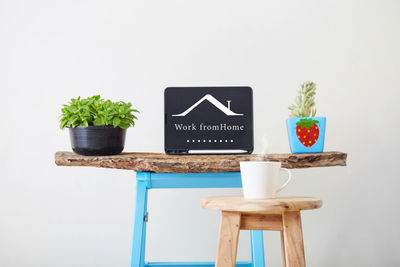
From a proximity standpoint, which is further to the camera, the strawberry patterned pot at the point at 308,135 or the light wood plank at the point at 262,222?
the strawberry patterned pot at the point at 308,135

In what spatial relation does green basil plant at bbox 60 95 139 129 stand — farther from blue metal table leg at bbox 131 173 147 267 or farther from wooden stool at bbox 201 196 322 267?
wooden stool at bbox 201 196 322 267

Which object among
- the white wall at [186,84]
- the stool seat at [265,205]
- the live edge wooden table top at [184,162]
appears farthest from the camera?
the white wall at [186,84]

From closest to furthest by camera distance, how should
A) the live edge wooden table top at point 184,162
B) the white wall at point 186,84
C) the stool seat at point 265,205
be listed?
→ 1. the stool seat at point 265,205
2. the live edge wooden table top at point 184,162
3. the white wall at point 186,84

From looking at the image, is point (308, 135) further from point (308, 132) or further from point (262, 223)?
point (262, 223)

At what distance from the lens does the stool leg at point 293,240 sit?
0.96 metres

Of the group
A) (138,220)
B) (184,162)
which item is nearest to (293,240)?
(184,162)

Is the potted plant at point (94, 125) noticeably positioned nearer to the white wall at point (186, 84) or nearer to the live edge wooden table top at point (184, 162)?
the live edge wooden table top at point (184, 162)

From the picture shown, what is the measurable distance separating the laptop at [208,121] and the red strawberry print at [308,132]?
0.16 meters

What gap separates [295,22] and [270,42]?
0.16 m

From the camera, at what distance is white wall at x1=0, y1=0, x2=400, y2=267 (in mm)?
2123

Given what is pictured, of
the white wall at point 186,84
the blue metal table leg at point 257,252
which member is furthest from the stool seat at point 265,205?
the white wall at point 186,84

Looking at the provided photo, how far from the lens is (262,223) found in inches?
39.8

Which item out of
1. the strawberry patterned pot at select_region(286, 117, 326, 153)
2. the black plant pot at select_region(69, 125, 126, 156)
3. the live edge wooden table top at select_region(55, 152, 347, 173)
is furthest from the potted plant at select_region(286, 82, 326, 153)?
the black plant pot at select_region(69, 125, 126, 156)
